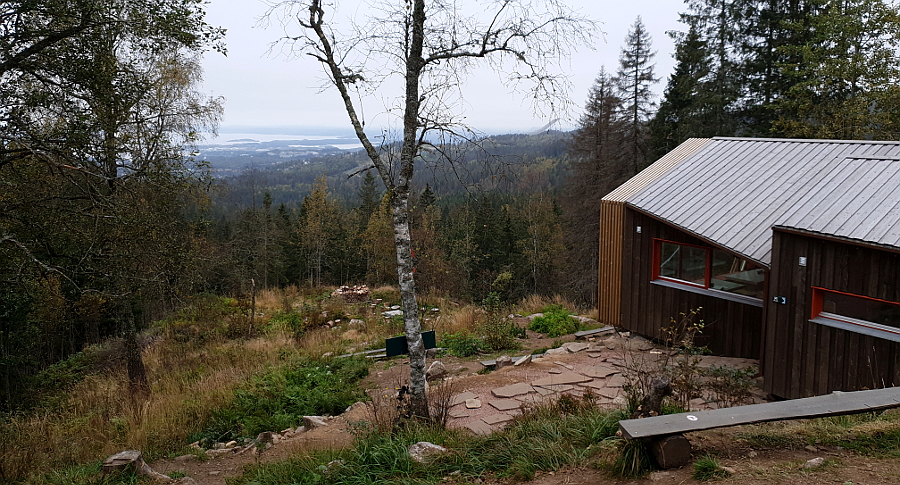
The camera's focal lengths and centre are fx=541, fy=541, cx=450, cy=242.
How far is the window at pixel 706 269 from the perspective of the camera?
8997 millimetres

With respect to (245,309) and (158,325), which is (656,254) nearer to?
(245,309)

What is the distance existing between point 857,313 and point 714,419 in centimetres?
426

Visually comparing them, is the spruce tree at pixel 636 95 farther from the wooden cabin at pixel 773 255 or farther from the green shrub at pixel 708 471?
the green shrub at pixel 708 471

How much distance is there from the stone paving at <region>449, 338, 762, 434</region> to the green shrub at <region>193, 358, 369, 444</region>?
6.81ft

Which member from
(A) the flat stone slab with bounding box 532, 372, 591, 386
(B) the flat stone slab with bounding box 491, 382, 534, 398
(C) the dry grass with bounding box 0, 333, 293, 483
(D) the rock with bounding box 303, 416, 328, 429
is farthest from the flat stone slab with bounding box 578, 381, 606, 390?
(C) the dry grass with bounding box 0, 333, 293, 483

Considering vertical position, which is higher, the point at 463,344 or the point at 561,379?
the point at 561,379

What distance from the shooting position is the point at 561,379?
8250mm

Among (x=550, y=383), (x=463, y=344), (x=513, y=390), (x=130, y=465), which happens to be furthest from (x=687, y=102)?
(x=130, y=465)

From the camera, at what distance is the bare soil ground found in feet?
11.6

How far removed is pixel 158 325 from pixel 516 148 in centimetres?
1589

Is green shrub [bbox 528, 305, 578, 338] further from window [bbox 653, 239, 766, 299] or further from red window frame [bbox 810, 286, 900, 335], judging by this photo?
red window frame [bbox 810, 286, 900, 335]

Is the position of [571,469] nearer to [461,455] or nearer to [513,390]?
[461,455]

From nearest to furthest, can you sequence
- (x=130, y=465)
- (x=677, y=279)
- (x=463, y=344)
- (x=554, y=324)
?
(x=130, y=465), (x=677, y=279), (x=463, y=344), (x=554, y=324)

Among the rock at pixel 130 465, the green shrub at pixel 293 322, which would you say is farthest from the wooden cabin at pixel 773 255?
the green shrub at pixel 293 322
